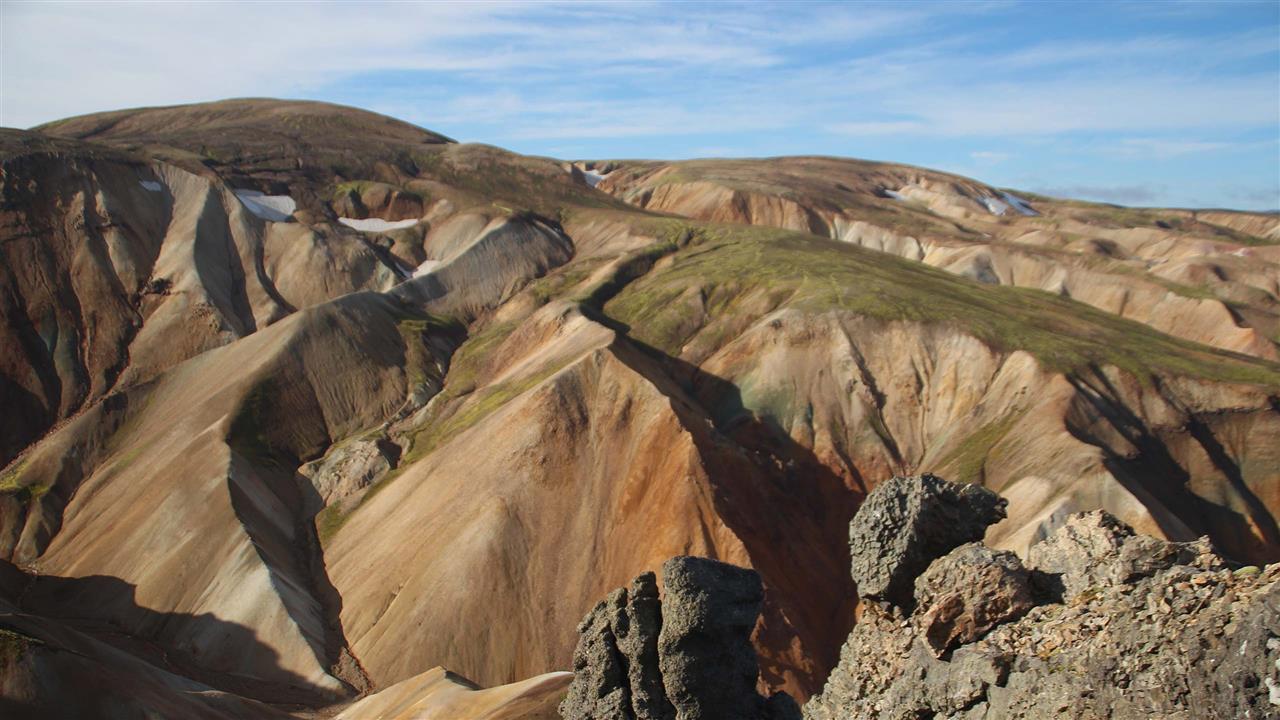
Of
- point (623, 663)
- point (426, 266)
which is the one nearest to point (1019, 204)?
point (426, 266)

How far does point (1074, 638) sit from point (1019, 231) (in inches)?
5310

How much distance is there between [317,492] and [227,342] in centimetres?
2156

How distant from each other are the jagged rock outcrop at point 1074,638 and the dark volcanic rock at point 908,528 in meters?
0.17

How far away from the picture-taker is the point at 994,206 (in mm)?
165625

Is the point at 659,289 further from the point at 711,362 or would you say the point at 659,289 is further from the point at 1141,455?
the point at 1141,455

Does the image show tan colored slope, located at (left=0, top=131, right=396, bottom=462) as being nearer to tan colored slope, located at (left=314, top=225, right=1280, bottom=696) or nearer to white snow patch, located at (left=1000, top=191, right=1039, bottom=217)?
tan colored slope, located at (left=314, top=225, right=1280, bottom=696)

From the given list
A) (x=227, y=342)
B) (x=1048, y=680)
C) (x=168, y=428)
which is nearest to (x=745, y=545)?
(x=1048, y=680)

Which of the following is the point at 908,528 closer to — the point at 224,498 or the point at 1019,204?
the point at 224,498

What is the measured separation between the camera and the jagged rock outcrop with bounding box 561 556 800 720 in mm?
19859

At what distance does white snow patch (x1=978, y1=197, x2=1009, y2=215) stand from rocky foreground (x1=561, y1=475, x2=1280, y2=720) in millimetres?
153819

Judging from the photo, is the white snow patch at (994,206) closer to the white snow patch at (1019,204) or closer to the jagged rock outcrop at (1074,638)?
the white snow patch at (1019,204)

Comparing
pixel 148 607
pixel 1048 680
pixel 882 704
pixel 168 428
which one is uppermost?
pixel 1048 680

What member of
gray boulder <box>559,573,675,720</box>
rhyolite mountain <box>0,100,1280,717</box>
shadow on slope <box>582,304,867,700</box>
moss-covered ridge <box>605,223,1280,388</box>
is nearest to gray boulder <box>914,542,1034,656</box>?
gray boulder <box>559,573,675,720</box>

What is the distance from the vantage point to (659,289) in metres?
76.1
